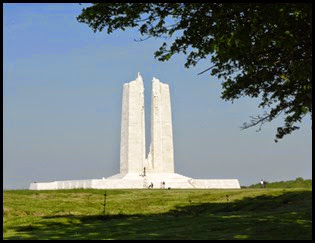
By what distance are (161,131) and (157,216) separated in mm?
49041

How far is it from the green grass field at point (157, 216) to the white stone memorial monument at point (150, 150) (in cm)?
2445

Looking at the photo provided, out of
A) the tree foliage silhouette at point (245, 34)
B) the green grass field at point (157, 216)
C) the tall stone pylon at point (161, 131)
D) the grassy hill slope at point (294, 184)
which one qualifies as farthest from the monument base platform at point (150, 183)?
the tree foliage silhouette at point (245, 34)

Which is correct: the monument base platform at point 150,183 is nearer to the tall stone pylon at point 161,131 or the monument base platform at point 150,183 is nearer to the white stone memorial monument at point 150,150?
the white stone memorial monument at point 150,150

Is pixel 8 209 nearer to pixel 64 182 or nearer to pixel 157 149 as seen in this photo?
pixel 64 182

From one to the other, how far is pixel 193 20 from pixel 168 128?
201 ft

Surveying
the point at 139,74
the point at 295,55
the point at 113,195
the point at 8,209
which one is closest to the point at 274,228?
the point at 295,55

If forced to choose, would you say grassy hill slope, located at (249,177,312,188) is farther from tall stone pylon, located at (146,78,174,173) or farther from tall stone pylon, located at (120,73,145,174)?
tall stone pylon, located at (120,73,145,174)

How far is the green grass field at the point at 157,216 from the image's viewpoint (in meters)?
19.9

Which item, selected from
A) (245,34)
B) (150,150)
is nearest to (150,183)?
(150,150)

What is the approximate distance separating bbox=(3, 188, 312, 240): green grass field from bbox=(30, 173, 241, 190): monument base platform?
2002 centimetres

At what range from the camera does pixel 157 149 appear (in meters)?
79.0

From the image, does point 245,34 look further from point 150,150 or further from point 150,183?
point 150,150

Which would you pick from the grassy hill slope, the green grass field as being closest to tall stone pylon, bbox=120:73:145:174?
the grassy hill slope

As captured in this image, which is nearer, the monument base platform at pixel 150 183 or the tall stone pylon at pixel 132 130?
the monument base platform at pixel 150 183
